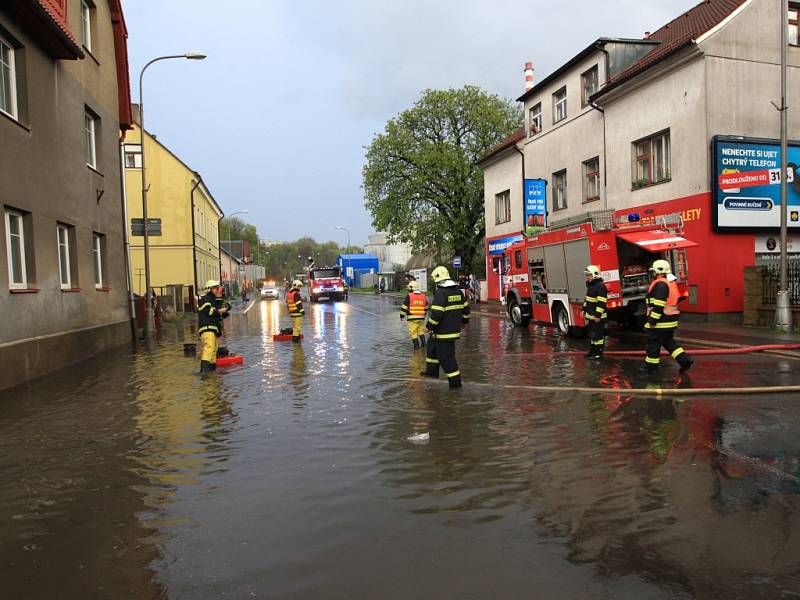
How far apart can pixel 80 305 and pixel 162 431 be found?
822 cm

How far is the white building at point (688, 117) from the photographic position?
17172 millimetres

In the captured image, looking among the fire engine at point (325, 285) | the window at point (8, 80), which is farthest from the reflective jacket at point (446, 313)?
the fire engine at point (325, 285)

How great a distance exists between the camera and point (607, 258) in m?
14.2

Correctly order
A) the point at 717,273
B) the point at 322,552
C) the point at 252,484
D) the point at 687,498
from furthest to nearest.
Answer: the point at 717,273 < the point at 252,484 < the point at 687,498 < the point at 322,552

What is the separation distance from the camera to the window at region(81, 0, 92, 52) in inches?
593

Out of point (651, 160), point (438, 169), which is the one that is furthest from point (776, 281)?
point (438, 169)

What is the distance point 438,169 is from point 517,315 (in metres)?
23.2

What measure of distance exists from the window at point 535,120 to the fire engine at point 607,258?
1206 cm

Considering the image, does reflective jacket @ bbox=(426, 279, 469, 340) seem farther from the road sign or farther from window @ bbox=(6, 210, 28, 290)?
the road sign

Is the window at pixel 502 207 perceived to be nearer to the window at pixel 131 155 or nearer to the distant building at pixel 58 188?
the distant building at pixel 58 188

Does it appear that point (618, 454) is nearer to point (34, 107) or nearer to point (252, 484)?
point (252, 484)

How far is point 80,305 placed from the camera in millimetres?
13594

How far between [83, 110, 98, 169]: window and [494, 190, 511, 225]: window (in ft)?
67.5

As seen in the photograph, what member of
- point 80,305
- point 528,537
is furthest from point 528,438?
point 80,305
